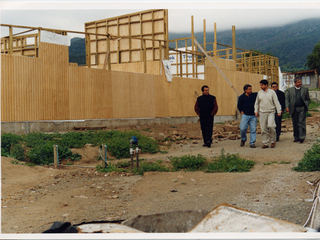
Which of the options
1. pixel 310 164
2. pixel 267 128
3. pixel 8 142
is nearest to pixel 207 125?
pixel 267 128

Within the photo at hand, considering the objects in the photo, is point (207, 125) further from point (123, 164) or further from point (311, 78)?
point (311, 78)

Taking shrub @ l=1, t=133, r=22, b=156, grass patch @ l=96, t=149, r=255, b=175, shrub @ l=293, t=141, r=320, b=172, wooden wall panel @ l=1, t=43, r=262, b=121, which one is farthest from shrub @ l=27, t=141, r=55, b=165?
shrub @ l=293, t=141, r=320, b=172

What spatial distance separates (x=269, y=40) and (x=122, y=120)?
199 metres

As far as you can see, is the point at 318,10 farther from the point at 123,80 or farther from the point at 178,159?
the point at 123,80

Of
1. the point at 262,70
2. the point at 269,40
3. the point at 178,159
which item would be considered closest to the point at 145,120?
the point at 178,159

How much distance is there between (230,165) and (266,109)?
2.66 metres

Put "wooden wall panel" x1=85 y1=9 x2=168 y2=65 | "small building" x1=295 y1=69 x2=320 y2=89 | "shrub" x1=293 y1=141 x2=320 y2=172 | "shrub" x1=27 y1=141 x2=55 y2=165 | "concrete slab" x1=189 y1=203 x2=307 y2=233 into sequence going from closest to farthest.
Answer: "concrete slab" x1=189 y1=203 x2=307 y2=233
"shrub" x1=293 y1=141 x2=320 y2=172
"shrub" x1=27 y1=141 x2=55 y2=165
"wooden wall panel" x1=85 y1=9 x2=168 y2=65
"small building" x1=295 y1=69 x2=320 y2=89

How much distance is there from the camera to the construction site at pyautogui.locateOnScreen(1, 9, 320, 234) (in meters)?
4.16

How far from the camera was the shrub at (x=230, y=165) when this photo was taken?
7.26m

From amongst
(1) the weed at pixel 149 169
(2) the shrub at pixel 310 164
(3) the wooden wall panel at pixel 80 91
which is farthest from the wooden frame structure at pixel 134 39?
(2) the shrub at pixel 310 164

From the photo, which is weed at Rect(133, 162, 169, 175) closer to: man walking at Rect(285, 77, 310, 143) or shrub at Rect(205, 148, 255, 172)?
shrub at Rect(205, 148, 255, 172)

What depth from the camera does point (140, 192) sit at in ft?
20.5

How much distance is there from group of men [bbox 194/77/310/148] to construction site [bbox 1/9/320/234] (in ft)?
1.62

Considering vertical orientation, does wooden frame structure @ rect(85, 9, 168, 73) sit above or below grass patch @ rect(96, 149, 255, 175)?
above
